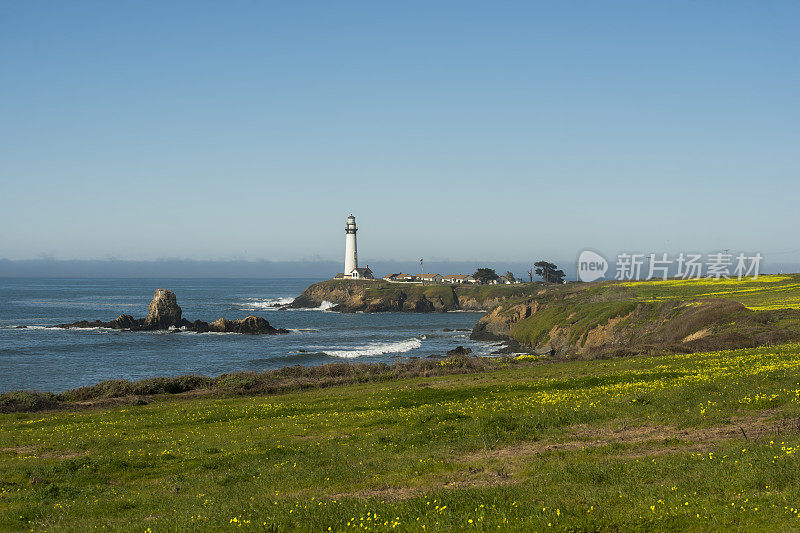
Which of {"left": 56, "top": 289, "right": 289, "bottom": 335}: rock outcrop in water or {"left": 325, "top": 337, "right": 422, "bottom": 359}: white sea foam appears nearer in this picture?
{"left": 325, "top": 337, "right": 422, "bottom": 359}: white sea foam

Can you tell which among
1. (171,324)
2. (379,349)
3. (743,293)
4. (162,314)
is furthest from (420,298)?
(743,293)

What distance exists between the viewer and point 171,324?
377 feet

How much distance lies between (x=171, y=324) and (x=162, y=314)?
102 inches

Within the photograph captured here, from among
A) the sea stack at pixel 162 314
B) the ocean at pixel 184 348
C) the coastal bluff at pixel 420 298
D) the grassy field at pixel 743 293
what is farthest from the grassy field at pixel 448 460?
the coastal bluff at pixel 420 298

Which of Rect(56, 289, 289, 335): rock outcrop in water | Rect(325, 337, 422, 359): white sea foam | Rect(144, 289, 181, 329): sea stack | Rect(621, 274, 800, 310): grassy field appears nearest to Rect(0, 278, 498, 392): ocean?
Rect(325, 337, 422, 359): white sea foam

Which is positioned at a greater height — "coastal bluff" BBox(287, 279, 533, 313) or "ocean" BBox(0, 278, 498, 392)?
"coastal bluff" BBox(287, 279, 533, 313)

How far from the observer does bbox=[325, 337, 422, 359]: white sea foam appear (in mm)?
81062

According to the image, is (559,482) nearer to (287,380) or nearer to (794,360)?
(794,360)

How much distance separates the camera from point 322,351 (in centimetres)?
8419

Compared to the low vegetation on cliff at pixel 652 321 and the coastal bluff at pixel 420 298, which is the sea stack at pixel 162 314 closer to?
the low vegetation on cliff at pixel 652 321

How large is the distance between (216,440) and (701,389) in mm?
20441

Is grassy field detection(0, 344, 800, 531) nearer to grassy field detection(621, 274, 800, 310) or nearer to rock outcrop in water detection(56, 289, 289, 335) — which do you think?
grassy field detection(621, 274, 800, 310)

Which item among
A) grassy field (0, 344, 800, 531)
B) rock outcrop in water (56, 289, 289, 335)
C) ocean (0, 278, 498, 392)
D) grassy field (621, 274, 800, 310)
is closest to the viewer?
grassy field (0, 344, 800, 531)

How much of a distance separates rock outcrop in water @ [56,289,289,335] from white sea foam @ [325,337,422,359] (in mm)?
26657
